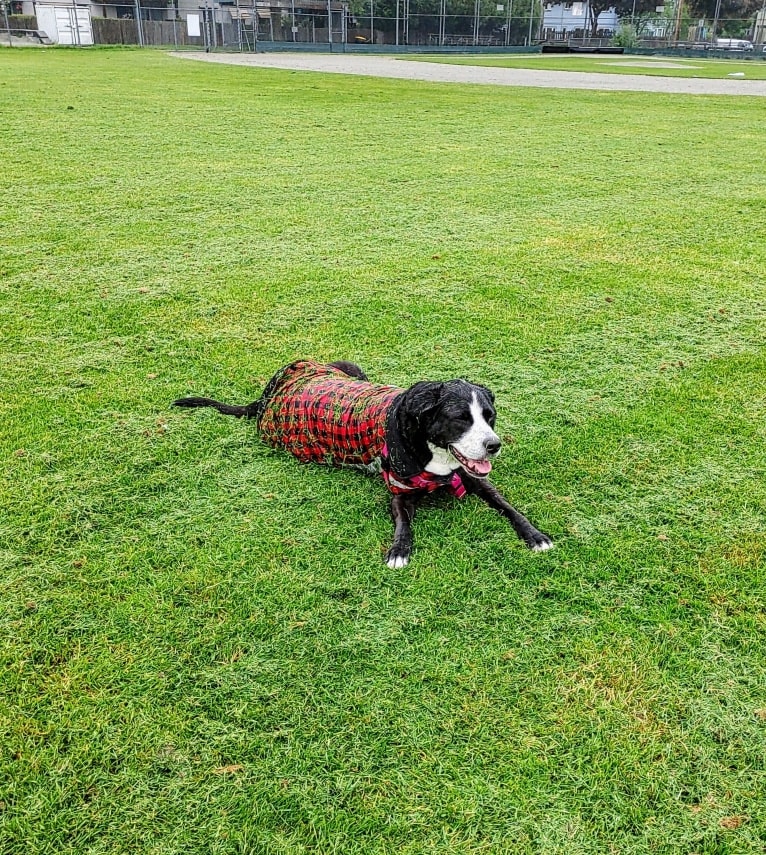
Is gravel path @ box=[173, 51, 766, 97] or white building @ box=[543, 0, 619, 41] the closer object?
gravel path @ box=[173, 51, 766, 97]

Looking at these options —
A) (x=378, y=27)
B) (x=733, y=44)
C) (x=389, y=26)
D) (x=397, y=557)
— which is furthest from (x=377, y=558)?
(x=733, y=44)

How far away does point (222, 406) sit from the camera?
3.88 metres

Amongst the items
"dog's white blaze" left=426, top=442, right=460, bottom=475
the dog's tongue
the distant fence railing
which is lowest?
"dog's white blaze" left=426, top=442, right=460, bottom=475

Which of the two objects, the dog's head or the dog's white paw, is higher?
the dog's head

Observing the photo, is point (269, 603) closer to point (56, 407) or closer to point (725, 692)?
point (725, 692)

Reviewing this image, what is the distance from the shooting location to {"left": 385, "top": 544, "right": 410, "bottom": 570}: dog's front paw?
280 cm

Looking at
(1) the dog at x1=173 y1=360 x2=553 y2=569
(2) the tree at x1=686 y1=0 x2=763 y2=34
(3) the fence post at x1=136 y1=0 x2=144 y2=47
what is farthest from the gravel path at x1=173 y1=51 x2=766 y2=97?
(2) the tree at x1=686 y1=0 x2=763 y2=34

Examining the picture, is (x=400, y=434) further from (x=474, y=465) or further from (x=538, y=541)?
(x=538, y=541)

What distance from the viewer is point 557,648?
244 centimetres

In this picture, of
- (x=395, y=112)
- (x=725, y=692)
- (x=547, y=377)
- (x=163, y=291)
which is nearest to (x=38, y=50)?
(x=395, y=112)

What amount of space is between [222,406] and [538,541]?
73.3 inches

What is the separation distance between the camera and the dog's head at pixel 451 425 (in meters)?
2.84

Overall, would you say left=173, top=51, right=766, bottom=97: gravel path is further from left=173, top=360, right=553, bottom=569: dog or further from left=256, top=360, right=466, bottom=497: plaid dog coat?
left=173, top=360, right=553, bottom=569: dog

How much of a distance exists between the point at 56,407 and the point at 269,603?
6.44 feet
